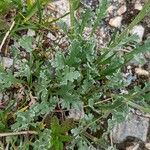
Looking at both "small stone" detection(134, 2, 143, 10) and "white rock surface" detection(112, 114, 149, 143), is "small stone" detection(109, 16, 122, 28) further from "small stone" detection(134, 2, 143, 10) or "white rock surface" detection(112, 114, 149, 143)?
"white rock surface" detection(112, 114, 149, 143)

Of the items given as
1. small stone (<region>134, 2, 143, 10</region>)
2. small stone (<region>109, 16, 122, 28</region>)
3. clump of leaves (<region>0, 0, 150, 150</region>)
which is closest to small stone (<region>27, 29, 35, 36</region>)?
clump of leaves (<region>0, 0, 150, 150</region>)

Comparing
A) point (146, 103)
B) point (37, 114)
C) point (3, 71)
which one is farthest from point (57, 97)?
point (146, 103)

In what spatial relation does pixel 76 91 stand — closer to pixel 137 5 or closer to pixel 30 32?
pixel 30 32

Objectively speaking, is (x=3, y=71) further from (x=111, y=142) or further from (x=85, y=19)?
(x=111, y=142)

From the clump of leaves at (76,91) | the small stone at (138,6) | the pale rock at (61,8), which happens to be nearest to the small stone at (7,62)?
the clump of leaves at (76,91)

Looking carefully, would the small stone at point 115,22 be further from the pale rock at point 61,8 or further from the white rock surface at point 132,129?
the white rock surface at point 132,129
